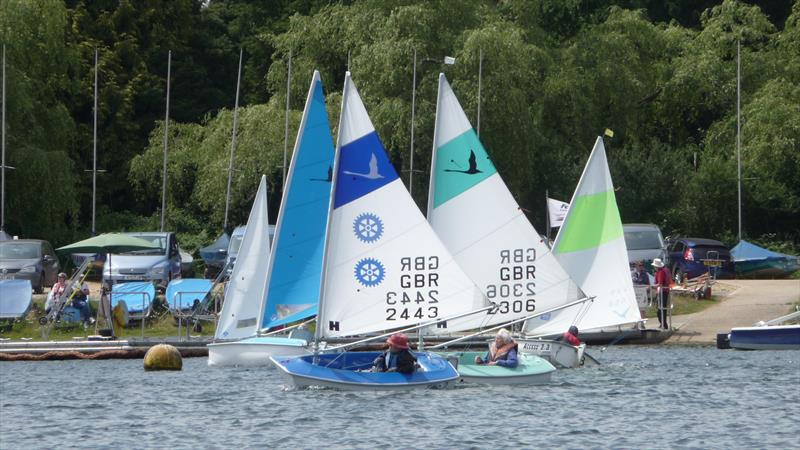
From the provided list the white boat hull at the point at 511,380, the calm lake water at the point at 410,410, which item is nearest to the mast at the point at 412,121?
the calm lake water at the point at 410,410

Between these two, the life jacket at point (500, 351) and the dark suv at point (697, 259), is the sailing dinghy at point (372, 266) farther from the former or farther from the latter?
the dark suv at point (697, 259)

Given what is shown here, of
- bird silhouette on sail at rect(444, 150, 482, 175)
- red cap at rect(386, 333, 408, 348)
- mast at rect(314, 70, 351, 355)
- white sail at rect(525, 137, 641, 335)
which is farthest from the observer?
white sail at rect(525, 137, 641, 335)

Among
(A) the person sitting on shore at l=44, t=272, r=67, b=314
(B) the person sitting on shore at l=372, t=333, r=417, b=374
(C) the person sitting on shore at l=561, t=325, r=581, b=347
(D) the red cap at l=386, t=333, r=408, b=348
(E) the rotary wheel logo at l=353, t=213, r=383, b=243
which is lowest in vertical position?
(B) the person sitting on shore at l=372, t=333, r=417, b=374

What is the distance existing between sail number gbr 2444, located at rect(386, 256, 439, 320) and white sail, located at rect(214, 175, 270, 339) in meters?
6.49

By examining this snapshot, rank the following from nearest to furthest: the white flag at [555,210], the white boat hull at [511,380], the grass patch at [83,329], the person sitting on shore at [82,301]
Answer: the white boat hull at [511,380] → the grass patch at [83,329] → the person sitting on shore at [82,301] → the white flag at [555,210]

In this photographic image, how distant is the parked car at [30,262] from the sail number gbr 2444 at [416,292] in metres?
17.7

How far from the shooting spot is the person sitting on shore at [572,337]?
31.9 metres

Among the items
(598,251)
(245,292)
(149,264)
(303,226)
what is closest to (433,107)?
(149,264)

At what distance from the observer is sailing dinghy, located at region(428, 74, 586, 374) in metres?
30.3

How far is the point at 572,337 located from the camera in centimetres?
3206

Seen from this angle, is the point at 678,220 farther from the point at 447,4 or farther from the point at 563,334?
the point at 563,334

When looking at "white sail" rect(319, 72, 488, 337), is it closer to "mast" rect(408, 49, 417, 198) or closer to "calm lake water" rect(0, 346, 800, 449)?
"calm lake water" rect(0, 346, 800, 449)

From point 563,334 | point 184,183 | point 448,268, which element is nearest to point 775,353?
point 563,334

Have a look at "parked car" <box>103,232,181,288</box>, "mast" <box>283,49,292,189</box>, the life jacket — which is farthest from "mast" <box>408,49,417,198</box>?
the life jacket
